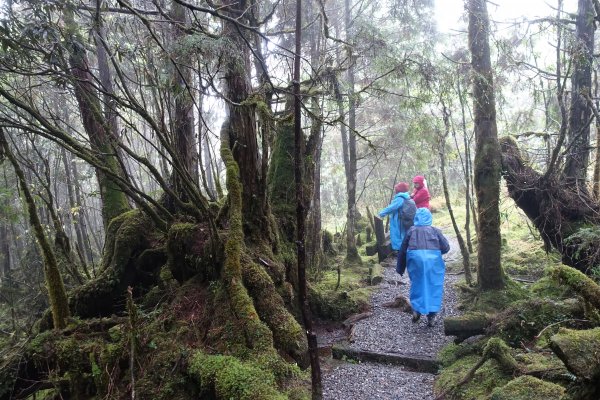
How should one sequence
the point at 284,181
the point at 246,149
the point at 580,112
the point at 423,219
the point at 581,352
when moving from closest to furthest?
1. the point at 581,352
2. the point at 246,149
3. the point at 423,219
4. the point at 580,112
5. the point at 284,181

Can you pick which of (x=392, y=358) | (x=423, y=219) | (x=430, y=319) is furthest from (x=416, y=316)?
(x=423, y=219)

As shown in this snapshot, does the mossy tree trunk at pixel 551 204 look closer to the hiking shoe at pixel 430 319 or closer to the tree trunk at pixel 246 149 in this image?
the hiking shoe at pixel 430 319

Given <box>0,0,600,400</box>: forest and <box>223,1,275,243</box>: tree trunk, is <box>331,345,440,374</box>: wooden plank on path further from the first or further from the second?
<box>223,1,275,243</box>: tree trunk

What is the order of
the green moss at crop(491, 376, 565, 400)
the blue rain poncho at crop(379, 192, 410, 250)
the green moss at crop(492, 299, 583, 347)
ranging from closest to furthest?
the green moss at crop(491, 376, 565, 400) → the green moss at crop(492, 299, 583, 347) → the blue rain poncho at crop(379, 192, 410, 250)

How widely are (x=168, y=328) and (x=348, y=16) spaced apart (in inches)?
510

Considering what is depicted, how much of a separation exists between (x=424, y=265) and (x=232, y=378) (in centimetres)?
468

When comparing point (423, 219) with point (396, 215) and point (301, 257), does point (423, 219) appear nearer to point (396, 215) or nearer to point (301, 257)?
point (396, 215)

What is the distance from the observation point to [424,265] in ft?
24.2

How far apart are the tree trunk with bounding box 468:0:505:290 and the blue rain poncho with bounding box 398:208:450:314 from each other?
0.90 meters

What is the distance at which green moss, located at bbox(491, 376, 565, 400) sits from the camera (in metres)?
3.37

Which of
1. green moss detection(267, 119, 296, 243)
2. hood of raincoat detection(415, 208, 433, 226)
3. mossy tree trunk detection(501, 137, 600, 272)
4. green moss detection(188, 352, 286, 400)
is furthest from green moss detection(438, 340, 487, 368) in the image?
green moss detection(267, 119, 296, 243)

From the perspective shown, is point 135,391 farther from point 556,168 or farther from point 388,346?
point 556,168

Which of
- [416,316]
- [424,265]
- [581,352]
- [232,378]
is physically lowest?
[416,316]

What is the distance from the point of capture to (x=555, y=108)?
10.6 metres
